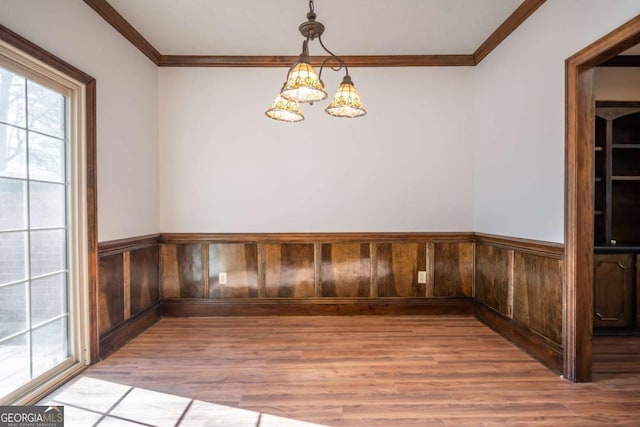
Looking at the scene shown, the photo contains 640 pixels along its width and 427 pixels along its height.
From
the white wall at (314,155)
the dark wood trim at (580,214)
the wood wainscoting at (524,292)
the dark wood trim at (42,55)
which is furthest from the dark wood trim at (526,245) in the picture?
the dark wood trim at (42,55)

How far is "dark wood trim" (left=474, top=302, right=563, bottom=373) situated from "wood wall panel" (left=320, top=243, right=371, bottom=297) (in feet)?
3.92

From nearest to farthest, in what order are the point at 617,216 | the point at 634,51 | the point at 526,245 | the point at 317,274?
the point at 526,245 → the point at 634,51 → the point at 617,216 → the point at 317,274

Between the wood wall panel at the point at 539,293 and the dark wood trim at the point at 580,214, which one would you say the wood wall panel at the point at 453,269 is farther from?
the dark wood trim at the point at 580,214

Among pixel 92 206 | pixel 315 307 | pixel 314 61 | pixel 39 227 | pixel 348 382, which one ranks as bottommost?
pixel 348 382

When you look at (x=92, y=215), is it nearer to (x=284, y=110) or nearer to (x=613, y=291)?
(x=284, y=110)

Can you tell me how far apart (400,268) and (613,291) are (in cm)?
186

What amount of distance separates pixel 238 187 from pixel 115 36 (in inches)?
66.3

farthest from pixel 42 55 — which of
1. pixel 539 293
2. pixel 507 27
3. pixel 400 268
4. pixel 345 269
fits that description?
pixel 539 293

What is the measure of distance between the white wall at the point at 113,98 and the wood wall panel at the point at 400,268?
7.98 feet

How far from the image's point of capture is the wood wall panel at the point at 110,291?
2676 millimetres

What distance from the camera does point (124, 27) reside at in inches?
117

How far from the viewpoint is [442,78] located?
3.72 meters

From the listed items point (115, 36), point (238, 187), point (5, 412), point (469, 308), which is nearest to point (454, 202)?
point (469, 308)

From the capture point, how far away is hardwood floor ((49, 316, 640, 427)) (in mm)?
1924
